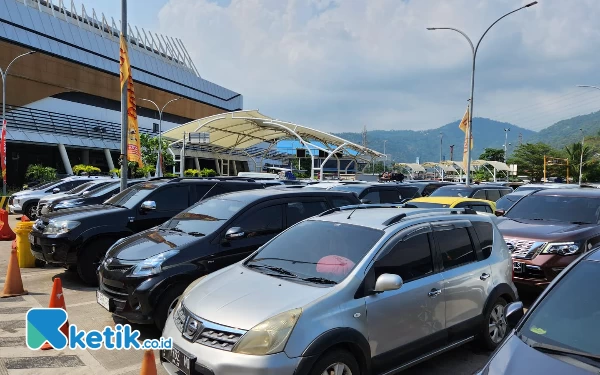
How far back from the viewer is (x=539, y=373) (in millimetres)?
2402

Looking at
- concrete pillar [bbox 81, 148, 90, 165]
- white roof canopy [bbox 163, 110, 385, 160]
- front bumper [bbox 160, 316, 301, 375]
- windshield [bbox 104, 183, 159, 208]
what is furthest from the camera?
concrete pillar [bbox 81, 148, 90, 165]

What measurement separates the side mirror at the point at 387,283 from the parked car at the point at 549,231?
13.0ft

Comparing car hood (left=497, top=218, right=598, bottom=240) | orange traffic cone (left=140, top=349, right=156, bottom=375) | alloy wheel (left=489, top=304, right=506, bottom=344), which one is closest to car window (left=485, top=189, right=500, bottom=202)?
car hood (left=497, top=218, right=598, bottom=240)

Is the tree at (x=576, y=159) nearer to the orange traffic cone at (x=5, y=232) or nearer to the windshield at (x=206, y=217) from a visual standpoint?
the orange traffic cone at (x=5, y=232)

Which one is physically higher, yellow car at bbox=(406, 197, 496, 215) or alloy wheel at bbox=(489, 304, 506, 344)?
yellow car at bbox=(406, 197, 496, 215)

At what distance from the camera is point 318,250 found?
442 cm

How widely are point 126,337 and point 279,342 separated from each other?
259 centimetres

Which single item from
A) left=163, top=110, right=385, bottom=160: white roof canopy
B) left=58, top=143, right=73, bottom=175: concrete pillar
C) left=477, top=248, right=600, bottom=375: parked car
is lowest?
left=477, top=248, right=600, bottom=375: parked car

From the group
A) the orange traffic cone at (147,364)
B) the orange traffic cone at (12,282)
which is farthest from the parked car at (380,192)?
the orange traffic cone at (147,364)

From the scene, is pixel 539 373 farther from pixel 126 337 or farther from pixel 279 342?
pixel 126 337

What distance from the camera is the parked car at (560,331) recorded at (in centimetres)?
248

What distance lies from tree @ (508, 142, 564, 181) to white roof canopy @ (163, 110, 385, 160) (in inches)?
1222

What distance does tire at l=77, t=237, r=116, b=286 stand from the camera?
7.65 metres

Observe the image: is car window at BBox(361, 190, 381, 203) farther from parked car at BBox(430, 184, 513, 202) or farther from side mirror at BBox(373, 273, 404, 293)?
side mirror at BBox(373, 273, 404, 293)
